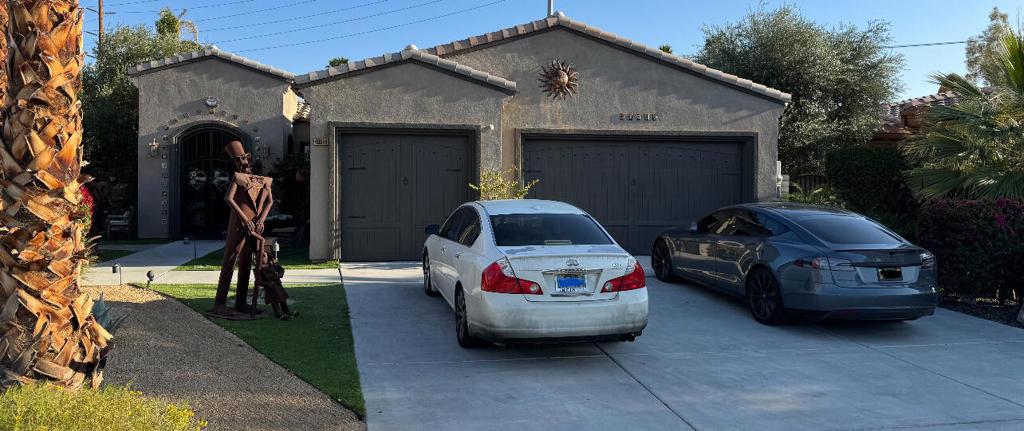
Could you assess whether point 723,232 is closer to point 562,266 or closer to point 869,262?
point 869,262

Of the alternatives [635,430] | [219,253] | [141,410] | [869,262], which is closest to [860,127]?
[869,262]

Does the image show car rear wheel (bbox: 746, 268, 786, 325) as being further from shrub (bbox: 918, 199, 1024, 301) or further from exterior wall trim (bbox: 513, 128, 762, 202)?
exterior wall trim (bbox: 513, 128, 762, 202)

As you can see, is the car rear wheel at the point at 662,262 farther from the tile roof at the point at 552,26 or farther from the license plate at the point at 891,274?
the tile roof at the point at 552,26

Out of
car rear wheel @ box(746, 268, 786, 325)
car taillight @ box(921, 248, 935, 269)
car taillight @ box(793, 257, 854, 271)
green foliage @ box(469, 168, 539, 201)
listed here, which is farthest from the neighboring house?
car taillight @ box(921, 248, 935, 269)

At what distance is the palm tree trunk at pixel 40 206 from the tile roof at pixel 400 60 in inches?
343

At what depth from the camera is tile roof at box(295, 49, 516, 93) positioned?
1264 centimetres

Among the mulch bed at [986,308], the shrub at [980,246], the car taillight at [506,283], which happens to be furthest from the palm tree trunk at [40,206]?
the shrub at [980,246]

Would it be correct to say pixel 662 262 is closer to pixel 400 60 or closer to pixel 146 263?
pixel 400 60

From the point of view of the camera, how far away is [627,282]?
6.71 meters

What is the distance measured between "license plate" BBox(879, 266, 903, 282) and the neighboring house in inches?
277

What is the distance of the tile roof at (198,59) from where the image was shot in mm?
17156

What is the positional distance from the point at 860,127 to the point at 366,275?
15.0m

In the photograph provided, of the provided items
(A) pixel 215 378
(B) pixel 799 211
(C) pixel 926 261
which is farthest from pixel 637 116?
(A) pixel 215 378

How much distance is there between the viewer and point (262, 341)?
23.5 ft
